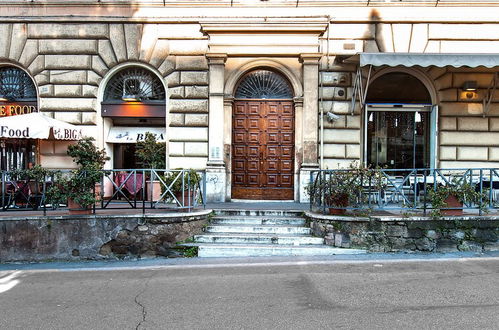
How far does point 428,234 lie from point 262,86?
7.05 meters

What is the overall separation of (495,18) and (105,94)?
13.3 metres

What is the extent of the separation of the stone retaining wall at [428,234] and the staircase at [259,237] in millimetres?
479

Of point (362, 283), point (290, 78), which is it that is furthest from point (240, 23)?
point (362, 283)

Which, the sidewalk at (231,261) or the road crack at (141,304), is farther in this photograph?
the sidewalk at (231,261)

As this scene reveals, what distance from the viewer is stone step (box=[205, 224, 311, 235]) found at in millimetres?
8750

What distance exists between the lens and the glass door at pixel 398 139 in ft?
41.9

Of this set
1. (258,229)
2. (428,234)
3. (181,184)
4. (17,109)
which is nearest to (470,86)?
(428,234)

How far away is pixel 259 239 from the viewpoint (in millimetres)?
8352

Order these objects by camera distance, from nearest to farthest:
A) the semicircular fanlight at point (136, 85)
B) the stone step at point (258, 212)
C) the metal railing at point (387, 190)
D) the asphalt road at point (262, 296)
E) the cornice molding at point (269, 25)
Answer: the asphalt road at point (262, 296) < the metal railing at point (387, 190) < the stone step at point (258, 212) < the cornice molding at point (269, 25) < the semicircular fanlight at point (136, 85)

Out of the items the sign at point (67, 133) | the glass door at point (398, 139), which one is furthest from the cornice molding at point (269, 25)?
the sign at point (67, 133)

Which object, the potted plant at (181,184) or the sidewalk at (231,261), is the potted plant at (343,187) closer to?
the sidewalk at (231,261)

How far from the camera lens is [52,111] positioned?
501 inches

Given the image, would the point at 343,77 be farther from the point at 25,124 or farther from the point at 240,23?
the point at 25,124

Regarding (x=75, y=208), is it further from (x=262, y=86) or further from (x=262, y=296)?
(x=262, y=86)
